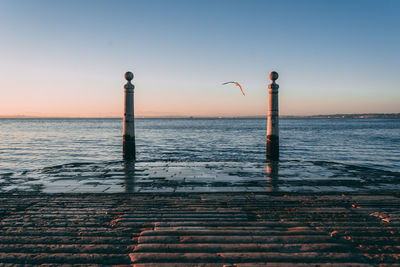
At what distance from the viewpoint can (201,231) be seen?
12.2 feet

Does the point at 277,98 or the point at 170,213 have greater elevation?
the point at 277,98

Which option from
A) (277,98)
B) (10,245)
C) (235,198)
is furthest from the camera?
(277,98)

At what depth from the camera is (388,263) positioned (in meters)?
2.96

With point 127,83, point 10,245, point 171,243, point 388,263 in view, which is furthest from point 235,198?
point 127,83

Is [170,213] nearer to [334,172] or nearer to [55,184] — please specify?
[55,184]

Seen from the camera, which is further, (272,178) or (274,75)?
(274,75)

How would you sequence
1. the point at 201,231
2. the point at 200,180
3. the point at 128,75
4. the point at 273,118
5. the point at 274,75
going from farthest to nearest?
the point at 128,75 < the point at 273,118 < the point at 274,75 < the point at 200,180 < the point at 201,231

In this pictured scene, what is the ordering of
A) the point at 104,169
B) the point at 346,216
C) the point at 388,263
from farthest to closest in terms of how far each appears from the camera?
1. the point at 104,169
2. the point at 346,216
3. the point at 388,263

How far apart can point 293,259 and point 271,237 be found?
21.4 inches

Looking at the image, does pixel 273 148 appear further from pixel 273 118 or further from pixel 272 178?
pixel 272 178

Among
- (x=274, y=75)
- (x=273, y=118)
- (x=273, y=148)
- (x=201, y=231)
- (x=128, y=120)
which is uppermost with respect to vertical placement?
(x=274, y=75)

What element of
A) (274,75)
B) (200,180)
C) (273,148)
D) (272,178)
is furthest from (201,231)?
(274,75)

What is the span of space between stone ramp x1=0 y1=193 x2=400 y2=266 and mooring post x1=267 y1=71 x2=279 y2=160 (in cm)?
645

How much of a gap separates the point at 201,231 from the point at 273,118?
8.84 m
